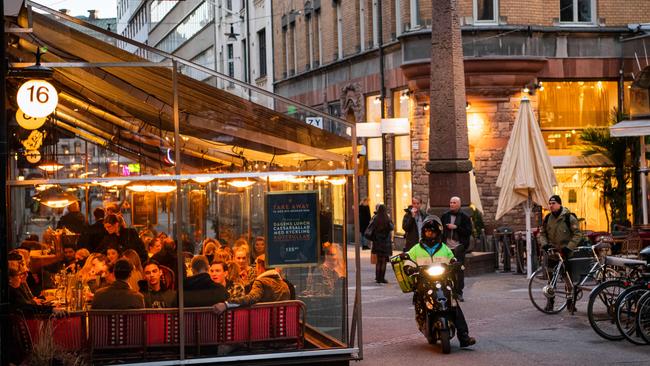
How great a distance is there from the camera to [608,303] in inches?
554

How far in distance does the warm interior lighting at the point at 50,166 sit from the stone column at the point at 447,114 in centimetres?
1168

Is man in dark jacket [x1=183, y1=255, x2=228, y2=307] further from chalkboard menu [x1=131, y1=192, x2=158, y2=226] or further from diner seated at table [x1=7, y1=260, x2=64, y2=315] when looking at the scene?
chalkboard menu [x1=131, y1=192, x2=158, y2=226]

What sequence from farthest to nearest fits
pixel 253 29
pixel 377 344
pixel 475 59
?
pixel 253 29 < pixel 475 59 < pixel 377 344

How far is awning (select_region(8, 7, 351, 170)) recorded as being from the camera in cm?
1162

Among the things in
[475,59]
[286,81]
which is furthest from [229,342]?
[286,81]

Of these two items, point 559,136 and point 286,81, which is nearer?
point 559,136

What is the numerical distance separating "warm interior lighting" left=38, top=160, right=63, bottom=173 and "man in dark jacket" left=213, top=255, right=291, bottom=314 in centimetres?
219

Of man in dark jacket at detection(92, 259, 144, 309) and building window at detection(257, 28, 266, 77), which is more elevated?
building window at detection(257, 28, 266, 77)

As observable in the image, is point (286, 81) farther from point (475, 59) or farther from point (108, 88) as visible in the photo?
point (108, 88)

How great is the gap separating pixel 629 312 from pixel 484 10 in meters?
17.1

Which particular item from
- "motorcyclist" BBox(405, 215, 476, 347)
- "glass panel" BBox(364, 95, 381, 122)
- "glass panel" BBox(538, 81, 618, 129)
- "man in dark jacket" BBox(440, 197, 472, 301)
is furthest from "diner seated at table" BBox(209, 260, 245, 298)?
"glass panel" BBox(364, 95, 381, 122)

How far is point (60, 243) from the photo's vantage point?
12.8 metres

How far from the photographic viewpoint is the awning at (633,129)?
22.2 metres

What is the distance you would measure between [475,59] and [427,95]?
2054 mm
